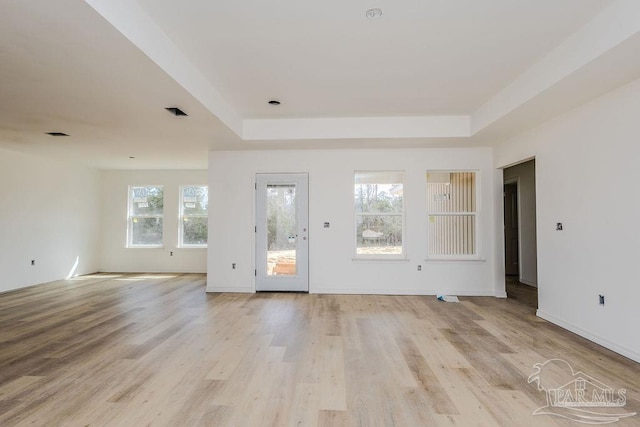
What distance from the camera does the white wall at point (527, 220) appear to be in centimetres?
629

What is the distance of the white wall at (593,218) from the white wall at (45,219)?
8.59m

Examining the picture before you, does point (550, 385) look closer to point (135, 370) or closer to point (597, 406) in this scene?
point (597, 406)

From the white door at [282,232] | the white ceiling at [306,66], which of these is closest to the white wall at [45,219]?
the white ceiling at [306,66]

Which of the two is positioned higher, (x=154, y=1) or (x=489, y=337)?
(x=154, y=1)

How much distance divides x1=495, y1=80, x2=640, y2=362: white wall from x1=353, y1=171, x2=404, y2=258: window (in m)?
2.02

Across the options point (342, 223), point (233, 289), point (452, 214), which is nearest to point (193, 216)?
point (233, 289)

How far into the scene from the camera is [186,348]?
309 centimetres

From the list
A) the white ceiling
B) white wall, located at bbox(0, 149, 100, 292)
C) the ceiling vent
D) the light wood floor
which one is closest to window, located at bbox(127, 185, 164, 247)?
white wall, located at bbox(0, 149, 100, 292)

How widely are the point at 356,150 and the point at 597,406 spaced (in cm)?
431

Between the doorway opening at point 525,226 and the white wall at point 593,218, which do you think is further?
the doorway opening at point 525,226

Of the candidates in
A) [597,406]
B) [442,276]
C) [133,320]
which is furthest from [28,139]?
[597,406]

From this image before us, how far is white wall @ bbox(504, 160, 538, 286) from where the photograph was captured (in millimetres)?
6289

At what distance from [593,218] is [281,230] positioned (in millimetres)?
4159

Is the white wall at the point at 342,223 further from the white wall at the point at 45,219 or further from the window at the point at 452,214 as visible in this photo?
the white wall at the point at 45,219
